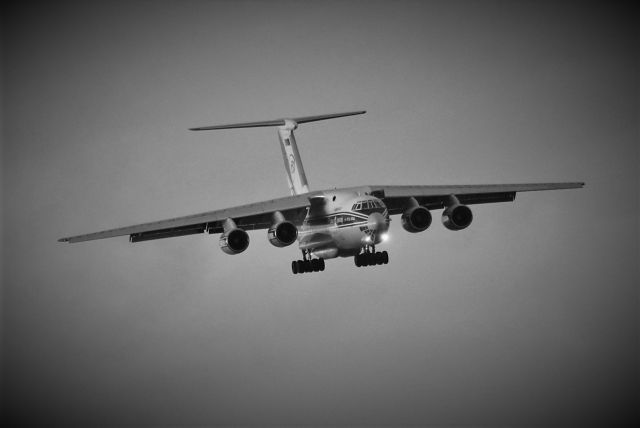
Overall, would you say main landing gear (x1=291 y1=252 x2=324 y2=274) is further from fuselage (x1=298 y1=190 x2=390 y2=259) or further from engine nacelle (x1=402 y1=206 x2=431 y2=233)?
engine nacelle (x1=402 y1=206 x2=431 y2=233)

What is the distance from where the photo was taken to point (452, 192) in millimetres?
23906

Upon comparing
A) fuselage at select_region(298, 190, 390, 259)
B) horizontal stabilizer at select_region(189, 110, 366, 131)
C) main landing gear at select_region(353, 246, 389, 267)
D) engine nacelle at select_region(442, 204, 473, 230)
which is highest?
horizontal stabilizer at select_region(189, 110, 366, 131)

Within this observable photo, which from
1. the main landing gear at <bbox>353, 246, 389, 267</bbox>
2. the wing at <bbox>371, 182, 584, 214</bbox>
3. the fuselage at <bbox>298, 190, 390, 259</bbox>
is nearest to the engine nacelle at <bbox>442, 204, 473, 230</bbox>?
the wing at <bbox>371, 182, 584, 214</bbox>

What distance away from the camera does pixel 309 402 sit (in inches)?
4021

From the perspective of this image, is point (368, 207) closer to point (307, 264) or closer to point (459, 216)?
point (459, 216)

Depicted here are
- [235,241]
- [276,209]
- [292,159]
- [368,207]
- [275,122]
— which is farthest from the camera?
[292,159]

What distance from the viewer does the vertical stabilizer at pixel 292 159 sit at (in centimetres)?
2869

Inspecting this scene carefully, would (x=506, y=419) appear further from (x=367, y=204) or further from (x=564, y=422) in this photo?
(x=367, y=204)

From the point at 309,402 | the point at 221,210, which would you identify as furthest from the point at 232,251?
the point at 309,402

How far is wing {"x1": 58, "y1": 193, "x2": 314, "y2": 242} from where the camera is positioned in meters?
22.6

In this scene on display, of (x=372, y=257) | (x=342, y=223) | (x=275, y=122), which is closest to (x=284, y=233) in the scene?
(x=342, y=223)

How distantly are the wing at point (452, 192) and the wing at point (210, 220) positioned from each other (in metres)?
2.29

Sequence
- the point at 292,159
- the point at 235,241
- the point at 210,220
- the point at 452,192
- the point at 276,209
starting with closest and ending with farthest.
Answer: the point at 235,241 < the point at 210,220 < the point at 276,209 < the point at 452,192 < the point at 292,159

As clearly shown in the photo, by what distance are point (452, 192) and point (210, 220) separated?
262 inches
